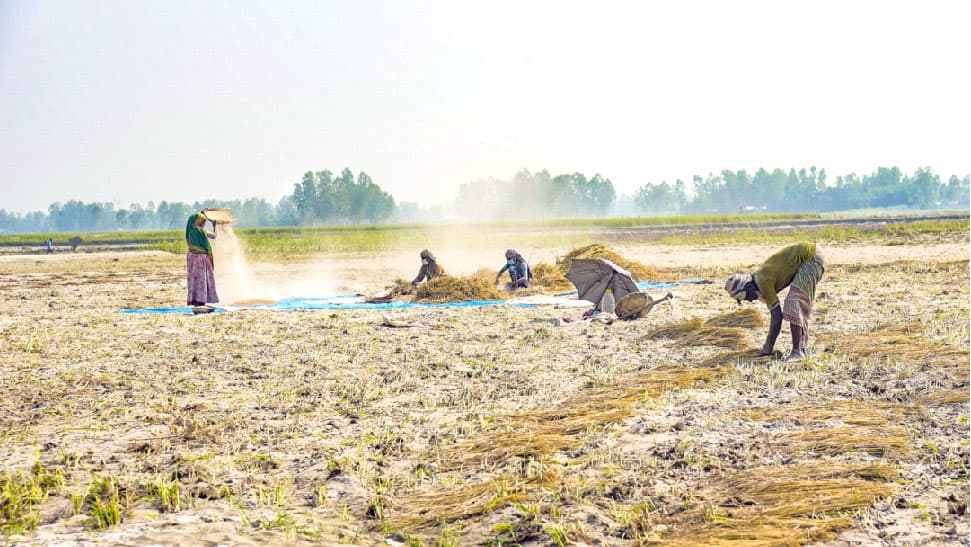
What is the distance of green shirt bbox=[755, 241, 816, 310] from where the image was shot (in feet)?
24.3

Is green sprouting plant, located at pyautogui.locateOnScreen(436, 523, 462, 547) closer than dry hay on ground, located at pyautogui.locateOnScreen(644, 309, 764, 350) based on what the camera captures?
Yes

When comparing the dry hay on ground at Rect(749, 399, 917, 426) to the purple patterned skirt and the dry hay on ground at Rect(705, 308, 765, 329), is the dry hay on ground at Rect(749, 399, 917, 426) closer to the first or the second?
the dry hay on ground at Rect(705, 308, 765, 329)

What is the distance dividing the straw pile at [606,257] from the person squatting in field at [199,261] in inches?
262

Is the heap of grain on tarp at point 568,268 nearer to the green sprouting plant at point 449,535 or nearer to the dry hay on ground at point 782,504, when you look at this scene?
the dry hay on ground at point 782,504

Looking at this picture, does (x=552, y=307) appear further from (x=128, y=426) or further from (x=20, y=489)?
(x=20, y=489)

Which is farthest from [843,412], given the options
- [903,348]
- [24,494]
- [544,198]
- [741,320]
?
[544,198]

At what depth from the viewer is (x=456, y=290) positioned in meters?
14.6

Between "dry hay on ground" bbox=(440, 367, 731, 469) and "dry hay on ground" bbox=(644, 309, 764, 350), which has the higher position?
"dry hay on ground" bbox=(644, 309, 764, 350)

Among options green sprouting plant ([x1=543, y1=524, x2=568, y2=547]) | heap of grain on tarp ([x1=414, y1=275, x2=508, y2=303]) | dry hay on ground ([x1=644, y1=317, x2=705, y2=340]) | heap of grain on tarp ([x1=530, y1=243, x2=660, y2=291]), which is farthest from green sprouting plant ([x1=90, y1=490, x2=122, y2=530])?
heap of grain on tarp ([x1=530, y1=243, x2=660, y2=291])

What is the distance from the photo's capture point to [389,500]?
14.3 ft

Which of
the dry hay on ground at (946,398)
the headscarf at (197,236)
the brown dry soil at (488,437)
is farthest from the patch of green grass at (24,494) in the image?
the headscarf at (197,236)

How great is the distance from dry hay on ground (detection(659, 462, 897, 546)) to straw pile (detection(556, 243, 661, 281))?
10.9 metres

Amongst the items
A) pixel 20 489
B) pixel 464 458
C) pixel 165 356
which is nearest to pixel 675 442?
pixel 464 458

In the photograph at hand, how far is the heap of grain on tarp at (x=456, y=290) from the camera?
14438 mm
